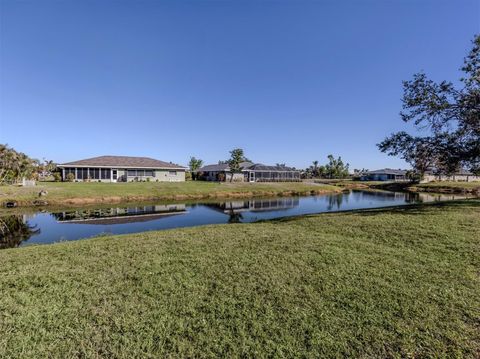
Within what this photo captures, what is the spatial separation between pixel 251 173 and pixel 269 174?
4286mm

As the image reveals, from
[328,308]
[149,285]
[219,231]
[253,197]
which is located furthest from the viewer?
[253,197]

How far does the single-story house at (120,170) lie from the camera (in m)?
36.5

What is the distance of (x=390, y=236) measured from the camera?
820cm

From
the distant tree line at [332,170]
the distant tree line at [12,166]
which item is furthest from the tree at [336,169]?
the distant tree line at [12,166]

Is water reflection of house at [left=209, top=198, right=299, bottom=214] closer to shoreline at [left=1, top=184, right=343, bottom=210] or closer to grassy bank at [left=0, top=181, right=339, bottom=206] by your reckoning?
shoreline at [left=1, top=184, right=343, bottom=210]

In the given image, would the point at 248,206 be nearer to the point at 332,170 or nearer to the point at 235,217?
the point at 235,217

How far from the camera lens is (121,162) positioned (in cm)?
4019

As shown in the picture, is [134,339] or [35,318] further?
[35,318]

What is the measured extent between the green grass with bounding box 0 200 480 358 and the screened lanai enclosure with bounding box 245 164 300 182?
149 feet

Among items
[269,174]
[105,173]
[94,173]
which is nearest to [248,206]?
[105,173]

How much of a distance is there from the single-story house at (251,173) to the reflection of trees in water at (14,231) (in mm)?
34599

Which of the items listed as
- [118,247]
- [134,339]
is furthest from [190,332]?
[118,247]

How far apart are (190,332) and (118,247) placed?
15.4 ft

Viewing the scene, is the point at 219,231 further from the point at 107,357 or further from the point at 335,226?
the point at 107,357
